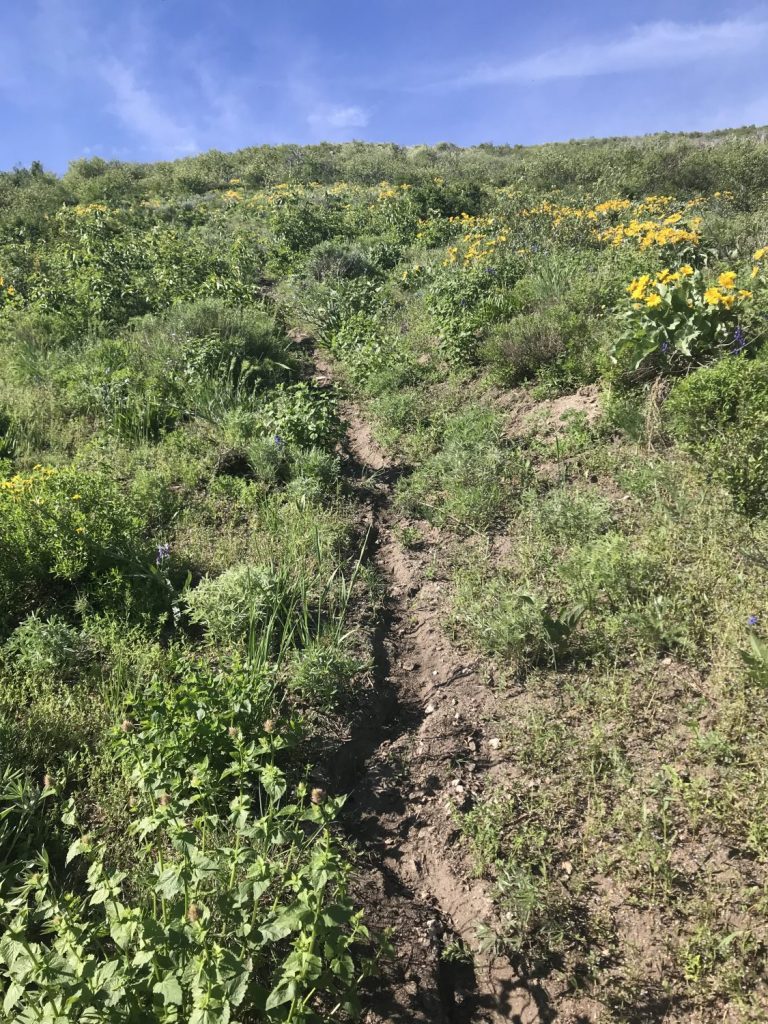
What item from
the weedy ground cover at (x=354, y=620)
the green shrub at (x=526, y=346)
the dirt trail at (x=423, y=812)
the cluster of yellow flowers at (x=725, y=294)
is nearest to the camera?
the weedy ground cover at (x=354, y=620)

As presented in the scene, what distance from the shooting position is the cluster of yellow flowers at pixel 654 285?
17.5 feet

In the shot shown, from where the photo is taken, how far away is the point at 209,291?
9.92 m

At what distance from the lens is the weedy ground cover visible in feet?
6.82

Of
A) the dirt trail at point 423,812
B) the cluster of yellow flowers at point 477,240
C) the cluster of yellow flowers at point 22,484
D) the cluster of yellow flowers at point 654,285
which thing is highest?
the cluster of yellow flowers at point 477,240

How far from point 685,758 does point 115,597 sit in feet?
11.0

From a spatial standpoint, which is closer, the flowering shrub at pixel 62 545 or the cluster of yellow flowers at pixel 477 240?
the flowering shrub at pixel 62 545

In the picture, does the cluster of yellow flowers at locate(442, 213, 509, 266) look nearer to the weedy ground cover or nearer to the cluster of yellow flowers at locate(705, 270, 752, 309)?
the weedy ground cover

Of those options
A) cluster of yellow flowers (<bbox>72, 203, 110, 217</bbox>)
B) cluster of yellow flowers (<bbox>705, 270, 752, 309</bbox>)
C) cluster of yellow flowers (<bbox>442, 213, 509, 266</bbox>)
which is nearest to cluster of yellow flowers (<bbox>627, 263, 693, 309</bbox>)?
cluster of yellow flowers (<bbox>705, 270, 752, 309</bbox>)

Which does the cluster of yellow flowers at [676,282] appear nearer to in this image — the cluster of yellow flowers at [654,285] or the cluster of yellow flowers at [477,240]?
the cluster of yellow flowers at [654,285]

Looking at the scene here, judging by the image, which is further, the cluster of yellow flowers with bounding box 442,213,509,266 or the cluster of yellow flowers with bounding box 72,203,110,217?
the cluster of yellow flowers with bounding box 72,203,110,217

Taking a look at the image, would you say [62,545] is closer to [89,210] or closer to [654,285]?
[654,285]

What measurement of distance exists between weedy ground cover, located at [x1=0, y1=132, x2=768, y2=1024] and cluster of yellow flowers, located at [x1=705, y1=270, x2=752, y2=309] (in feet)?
0.15

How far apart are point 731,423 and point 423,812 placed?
349 cm

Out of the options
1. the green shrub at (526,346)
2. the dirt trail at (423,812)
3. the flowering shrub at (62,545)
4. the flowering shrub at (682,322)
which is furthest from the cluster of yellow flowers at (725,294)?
the flowering shrub at (62,545)
